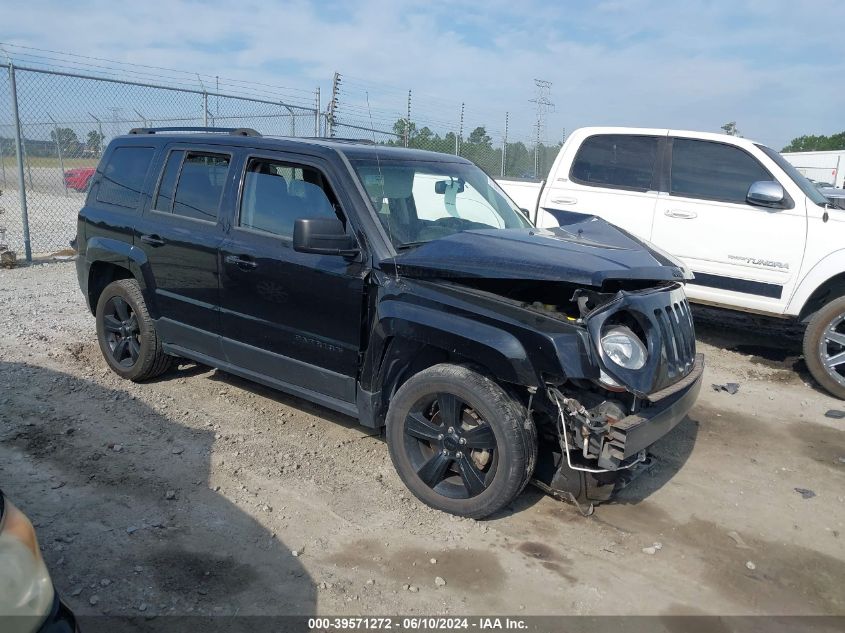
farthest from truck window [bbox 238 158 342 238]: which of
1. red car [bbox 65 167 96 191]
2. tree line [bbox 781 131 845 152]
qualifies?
tree line [bbox 781 131 845 152]

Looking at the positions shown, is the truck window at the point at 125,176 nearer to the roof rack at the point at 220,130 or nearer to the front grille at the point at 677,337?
the roof rack at the point at 220,130

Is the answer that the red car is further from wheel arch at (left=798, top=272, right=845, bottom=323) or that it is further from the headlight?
the headlight

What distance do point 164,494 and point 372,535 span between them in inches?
48.0

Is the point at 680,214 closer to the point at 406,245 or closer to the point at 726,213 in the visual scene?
the point at 726,213

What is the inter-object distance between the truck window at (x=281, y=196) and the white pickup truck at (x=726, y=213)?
1.94 meters

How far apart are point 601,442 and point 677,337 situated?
868 millimetres

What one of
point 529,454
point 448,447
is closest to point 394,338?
point 448,447

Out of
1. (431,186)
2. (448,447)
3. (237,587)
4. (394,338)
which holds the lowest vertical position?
(237,587)

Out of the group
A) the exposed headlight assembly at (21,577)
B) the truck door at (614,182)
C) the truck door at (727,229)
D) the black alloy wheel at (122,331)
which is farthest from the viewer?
the truck door at (614,182)

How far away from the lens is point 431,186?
14.3 ft

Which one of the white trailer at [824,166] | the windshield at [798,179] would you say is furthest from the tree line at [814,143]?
the windshield at [798,179]

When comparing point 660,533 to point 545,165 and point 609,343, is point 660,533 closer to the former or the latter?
point 609,343

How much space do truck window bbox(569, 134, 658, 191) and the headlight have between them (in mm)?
3961

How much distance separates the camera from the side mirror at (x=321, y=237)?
3.53m
